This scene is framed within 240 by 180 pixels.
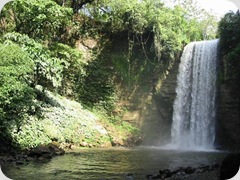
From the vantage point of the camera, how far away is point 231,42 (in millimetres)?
10164

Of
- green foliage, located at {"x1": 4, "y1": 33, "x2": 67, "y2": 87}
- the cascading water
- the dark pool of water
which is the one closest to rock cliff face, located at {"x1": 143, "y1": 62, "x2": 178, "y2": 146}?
the cascading water

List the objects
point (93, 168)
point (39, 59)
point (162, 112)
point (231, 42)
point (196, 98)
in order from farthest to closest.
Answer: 1. point (162, 112)
2. point (196, 98)
3. point (231, 42)
4. point (39, 59)
5. point (93, 168)

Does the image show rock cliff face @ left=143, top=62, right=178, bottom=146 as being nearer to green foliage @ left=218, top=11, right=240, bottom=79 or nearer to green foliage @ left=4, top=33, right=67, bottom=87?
green foliage @ left=218, top=11, right=240, bottom=79

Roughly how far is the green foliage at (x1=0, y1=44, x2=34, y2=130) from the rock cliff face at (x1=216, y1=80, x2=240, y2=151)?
17.8 ft

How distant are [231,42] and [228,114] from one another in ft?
6.88

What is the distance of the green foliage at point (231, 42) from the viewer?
8.70 metres

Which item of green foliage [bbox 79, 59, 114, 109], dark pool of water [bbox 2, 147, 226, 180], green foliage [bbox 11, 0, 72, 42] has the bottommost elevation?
dark pool of water [bbox 2, 147, 226, 180]

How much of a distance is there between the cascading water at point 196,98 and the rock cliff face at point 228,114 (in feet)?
1.09

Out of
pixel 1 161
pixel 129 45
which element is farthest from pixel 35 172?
pixel 129 45

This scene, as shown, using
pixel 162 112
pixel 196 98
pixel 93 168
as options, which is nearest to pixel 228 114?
pixel 196 98

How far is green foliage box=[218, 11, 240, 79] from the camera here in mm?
8695

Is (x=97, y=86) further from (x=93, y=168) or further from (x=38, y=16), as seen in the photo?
(x=93, y=168)

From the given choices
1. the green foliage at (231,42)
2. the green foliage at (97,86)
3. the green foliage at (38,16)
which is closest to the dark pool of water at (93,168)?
the green foliage at (231,42)

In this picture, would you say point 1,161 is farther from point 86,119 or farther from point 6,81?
point 86,119
